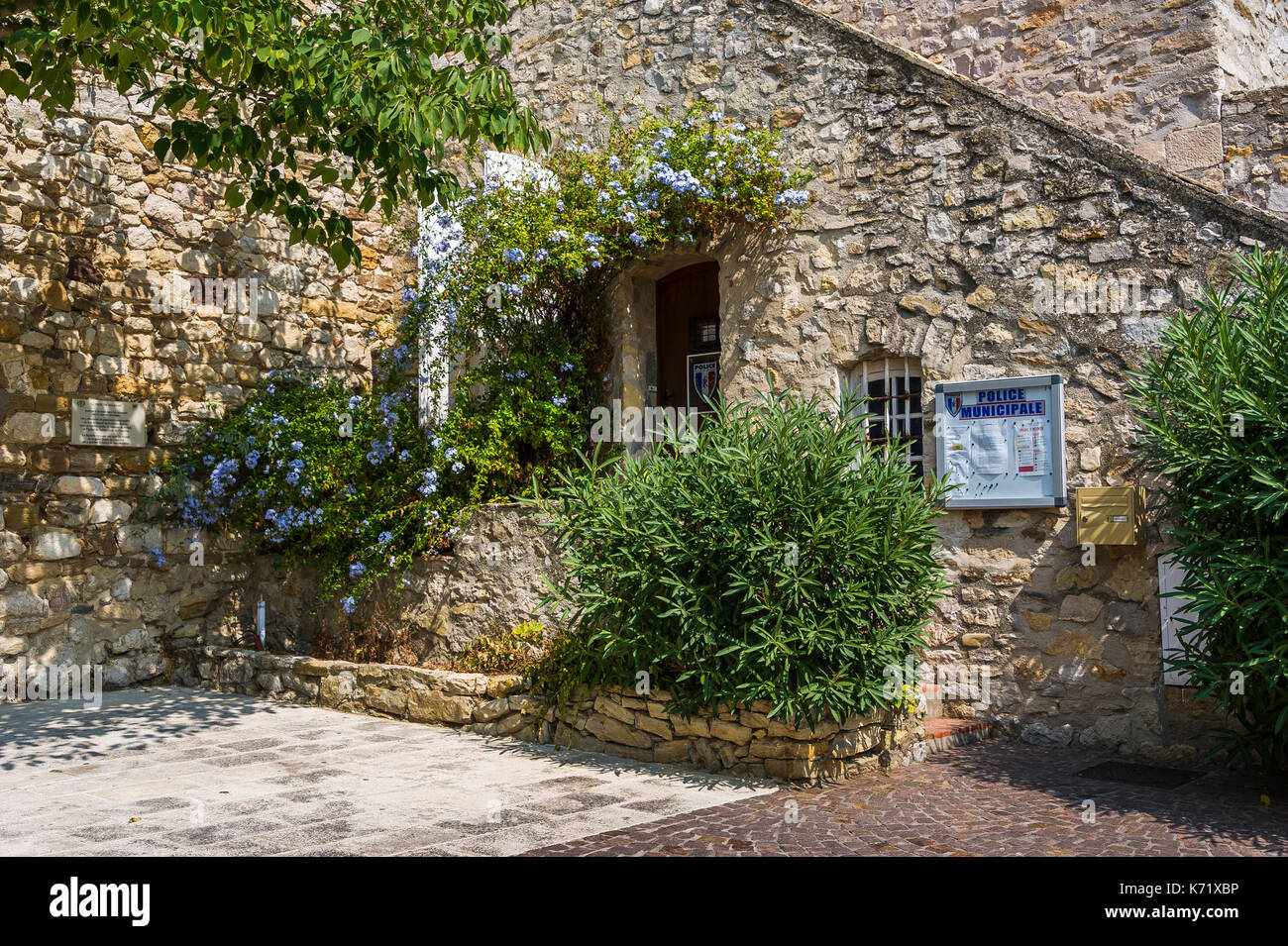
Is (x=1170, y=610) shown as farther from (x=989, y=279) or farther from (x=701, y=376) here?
(x=701, y=376)

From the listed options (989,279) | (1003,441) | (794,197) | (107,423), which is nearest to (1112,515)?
(1003,441)

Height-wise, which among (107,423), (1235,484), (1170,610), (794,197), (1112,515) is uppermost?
(794,197)

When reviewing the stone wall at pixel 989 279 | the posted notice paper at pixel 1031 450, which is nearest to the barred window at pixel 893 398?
the stone wall at pixel 989 279

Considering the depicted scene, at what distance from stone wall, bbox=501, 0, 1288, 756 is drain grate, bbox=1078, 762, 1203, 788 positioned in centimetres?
22

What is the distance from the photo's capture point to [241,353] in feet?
29.6

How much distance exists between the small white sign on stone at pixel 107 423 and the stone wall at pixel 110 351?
0.06 metres

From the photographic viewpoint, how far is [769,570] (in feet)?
17.4

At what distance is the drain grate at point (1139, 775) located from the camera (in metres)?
5.39

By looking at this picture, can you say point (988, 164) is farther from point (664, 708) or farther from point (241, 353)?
point (241, 353)

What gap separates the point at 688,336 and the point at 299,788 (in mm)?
4721

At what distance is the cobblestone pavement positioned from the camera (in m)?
4.27

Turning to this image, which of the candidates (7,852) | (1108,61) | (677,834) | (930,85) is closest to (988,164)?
(930,85)

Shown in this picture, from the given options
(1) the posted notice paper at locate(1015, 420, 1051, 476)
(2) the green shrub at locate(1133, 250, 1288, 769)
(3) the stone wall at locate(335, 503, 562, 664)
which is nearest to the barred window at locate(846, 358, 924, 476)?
(1) the posted notice paper at locate(1015, 420, 1051, 476)

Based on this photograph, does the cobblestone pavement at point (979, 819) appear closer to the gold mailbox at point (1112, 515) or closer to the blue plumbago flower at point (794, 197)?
the gold mailbox at point (1112, 515)
